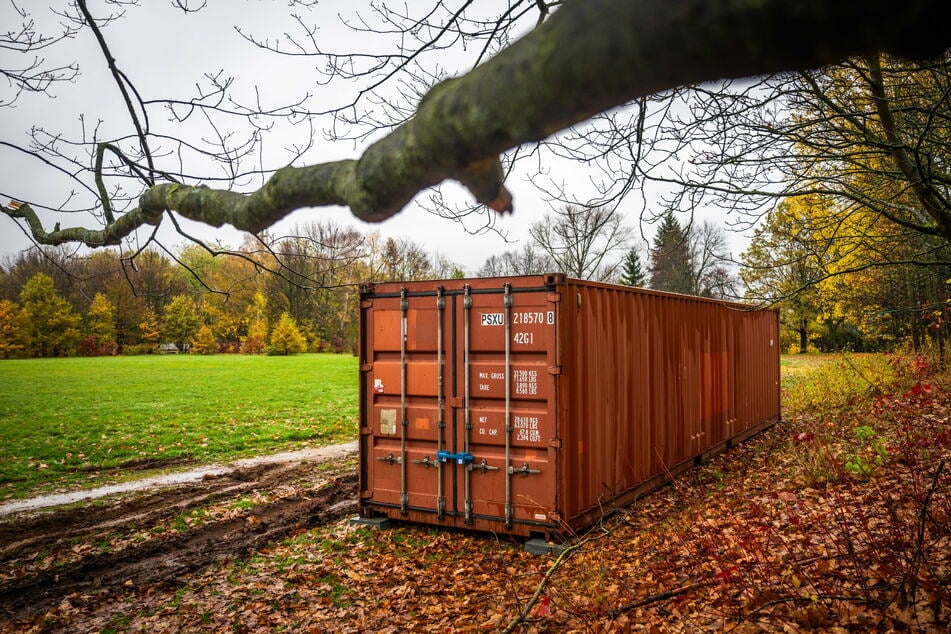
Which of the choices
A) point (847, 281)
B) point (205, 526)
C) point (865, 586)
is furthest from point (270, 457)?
point (847, 281)

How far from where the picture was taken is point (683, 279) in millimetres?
35281

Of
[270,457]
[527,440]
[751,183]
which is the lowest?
[270,457]

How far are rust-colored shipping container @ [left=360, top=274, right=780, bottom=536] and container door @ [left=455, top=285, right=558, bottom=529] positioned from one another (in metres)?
0.01

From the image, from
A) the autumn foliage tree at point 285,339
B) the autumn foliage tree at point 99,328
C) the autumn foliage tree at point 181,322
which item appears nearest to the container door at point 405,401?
the autumn foliage tree at point 285,339

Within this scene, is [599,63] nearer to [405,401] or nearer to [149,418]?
[405,401]

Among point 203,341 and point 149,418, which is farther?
point 203,341

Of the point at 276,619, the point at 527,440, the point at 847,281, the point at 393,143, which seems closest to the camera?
the point at 393,143

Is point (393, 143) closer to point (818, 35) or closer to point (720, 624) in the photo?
point (818, 35)

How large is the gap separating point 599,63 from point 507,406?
5.92 m

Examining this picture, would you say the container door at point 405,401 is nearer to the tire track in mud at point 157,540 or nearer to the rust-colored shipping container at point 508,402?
the rust-colored shipping container at point 508,402

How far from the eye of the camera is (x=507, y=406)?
6941mm

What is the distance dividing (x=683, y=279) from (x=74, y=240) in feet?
A: 112

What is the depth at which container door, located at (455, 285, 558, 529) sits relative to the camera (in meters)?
6.79

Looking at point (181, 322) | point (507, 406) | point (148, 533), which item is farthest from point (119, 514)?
point (181, 322)
